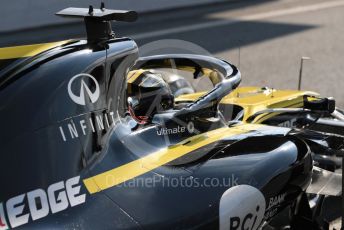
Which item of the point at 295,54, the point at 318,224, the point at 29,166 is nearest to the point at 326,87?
the point at 295,54

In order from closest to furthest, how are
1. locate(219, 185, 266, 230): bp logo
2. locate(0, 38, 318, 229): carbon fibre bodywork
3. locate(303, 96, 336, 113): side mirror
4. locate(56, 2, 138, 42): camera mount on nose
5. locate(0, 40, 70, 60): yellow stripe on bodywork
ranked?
locate(0, 38, 318, 229): carbon fibre bodywork < locate(0, 40, 70, 60): yellow stripe on bodywork < locate(219, 185, 266, 230): bp logo < locate(56, 2, 138, 42): camera mount on nose < locate(303, 96, 336, 113): side mirror

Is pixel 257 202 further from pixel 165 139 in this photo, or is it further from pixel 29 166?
pixel 29 166

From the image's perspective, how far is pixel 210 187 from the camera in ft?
8.90

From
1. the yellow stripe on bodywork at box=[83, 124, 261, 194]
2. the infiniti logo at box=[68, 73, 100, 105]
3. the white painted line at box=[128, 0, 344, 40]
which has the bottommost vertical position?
the white painted line at box=[128, 0, 344, 40]

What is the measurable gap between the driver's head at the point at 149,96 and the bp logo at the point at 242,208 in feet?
2.84

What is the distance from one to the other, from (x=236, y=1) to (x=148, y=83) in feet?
43.5

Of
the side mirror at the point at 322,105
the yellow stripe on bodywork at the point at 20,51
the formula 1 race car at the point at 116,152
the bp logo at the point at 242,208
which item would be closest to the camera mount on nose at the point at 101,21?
the formula 1 race car at the point at 116,152

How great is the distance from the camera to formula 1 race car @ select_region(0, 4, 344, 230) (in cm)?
236

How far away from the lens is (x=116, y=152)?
2.67 m

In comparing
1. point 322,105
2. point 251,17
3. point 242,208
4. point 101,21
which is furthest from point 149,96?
point 251,17

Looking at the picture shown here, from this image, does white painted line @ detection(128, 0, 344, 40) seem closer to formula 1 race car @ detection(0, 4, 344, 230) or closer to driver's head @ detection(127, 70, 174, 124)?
driver's head @ detection(127, 70, 174, 124)

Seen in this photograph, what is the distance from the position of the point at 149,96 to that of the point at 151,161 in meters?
0.80

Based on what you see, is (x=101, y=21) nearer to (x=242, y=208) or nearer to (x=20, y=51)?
(x=20, y=51)

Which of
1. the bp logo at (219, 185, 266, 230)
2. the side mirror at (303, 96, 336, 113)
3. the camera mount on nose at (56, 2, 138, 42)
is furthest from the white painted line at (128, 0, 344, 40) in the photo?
the bp logo at (219, 185, 266, 230)
